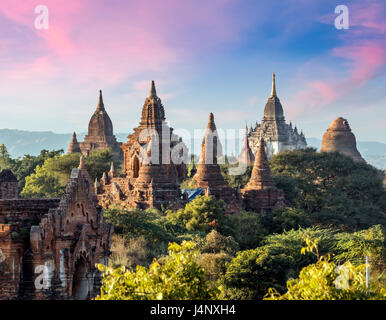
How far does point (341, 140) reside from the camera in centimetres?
6244

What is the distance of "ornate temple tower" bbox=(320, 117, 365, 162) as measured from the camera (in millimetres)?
61969

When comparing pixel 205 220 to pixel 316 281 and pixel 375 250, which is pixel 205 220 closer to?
pixel 375 250

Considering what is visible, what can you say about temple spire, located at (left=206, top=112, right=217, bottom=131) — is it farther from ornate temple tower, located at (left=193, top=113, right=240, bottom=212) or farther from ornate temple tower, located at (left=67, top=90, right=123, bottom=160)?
ornate temple tower, located at (left=67, top=90, right=123, bottom=160)

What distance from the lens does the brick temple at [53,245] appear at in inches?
449

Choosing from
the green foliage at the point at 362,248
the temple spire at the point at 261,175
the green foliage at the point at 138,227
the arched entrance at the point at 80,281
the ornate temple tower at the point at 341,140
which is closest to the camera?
the arched entrance at the point at 80,281

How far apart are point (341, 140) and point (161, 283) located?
57.5 metres

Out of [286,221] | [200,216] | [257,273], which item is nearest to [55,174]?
[200,216]

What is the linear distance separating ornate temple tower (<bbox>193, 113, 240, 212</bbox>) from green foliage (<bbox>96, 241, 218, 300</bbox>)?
27.8m

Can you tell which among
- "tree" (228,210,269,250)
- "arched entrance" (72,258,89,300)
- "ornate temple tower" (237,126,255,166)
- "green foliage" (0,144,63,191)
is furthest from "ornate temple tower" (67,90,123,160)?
"arched entrance" (72,258,89,300)

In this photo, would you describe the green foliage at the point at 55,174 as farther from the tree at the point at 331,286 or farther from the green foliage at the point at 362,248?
the tree at the point at 331,286

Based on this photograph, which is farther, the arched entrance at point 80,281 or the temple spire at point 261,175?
the temple spire at point 261,175

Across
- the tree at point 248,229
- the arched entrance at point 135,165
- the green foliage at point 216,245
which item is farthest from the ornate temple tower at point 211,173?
the green foliage at point 216,245

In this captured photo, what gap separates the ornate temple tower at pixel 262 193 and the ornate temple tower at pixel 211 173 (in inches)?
51.7

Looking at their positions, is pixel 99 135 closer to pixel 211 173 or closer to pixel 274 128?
pixel 211 173
